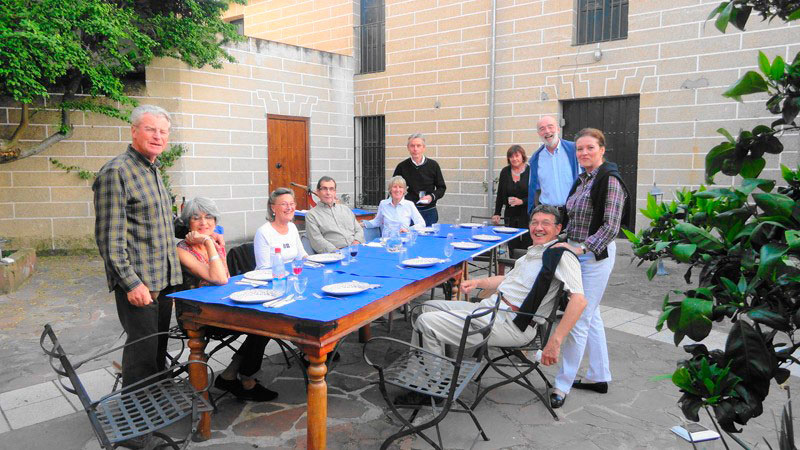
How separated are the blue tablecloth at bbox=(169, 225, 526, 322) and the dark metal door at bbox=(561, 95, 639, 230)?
14.0 ft

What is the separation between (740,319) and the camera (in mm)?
1104

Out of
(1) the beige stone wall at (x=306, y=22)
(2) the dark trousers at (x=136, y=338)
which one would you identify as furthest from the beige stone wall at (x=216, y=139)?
(2) the dark trousers at (x=136, y=338)

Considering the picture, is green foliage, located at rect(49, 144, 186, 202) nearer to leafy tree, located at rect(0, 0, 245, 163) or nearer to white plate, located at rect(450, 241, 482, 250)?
leafy tree, located at rect(0, 0, 245, 163)

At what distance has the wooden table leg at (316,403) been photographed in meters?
2.49

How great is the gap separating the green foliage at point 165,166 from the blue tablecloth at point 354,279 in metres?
5.10

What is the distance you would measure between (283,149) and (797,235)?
9.63 meters

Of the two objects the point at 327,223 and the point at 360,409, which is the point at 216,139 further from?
the point at 360,409

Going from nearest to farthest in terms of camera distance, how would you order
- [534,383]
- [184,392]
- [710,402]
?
[710,402] → [184,392] → [534,383]

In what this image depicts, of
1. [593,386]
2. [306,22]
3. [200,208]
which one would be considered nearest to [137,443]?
[200,208]

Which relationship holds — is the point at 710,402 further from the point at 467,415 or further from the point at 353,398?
the point at 353,398

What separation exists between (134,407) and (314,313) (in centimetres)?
88

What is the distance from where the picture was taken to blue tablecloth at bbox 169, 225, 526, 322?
8.47 feet

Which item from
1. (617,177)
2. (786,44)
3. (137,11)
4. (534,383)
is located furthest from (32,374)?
(786,44)

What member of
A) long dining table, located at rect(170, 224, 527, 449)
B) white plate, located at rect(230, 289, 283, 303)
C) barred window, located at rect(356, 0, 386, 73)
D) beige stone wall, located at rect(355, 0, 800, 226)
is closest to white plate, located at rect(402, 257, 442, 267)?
long dining table, located at rect(170, 224, 527, 449)
